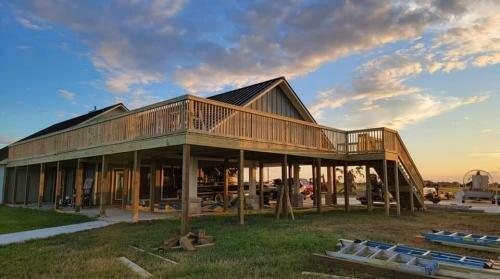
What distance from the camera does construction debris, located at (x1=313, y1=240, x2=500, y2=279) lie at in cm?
504

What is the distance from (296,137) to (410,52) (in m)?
5.82

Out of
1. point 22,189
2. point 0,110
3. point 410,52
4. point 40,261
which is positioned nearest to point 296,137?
point 410,52

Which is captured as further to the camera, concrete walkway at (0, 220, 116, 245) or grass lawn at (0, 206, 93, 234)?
grass lawn at (0, 206, 93, 234)

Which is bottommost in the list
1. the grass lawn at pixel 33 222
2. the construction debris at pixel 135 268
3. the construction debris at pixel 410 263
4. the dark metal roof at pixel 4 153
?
the construction debris at pixel 135 268

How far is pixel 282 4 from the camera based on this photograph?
13578 millimetres

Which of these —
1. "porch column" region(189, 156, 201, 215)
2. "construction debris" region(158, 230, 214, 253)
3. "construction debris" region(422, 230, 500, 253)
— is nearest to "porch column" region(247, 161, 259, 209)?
"porch column" region(189, 156, 201, 215)

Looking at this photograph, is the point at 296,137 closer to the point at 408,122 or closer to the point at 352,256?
the point at 352,256

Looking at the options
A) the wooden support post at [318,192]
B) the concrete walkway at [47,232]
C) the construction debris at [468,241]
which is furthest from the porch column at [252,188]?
the construction debris at [468,241]

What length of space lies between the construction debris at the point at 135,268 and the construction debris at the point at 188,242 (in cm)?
92

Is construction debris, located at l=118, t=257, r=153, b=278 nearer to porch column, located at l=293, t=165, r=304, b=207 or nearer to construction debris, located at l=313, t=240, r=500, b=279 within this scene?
construction debris, located at l=313, t=240, r=500, b=279

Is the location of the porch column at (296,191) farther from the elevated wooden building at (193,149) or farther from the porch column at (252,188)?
the porch column at (252,188)

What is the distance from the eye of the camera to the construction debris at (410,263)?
504 cm

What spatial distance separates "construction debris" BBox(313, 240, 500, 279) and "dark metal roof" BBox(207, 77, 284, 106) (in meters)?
10.5

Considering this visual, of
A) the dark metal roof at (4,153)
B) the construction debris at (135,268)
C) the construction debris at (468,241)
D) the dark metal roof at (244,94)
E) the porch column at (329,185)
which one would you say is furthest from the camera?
the dark metal roof at (4,153)
